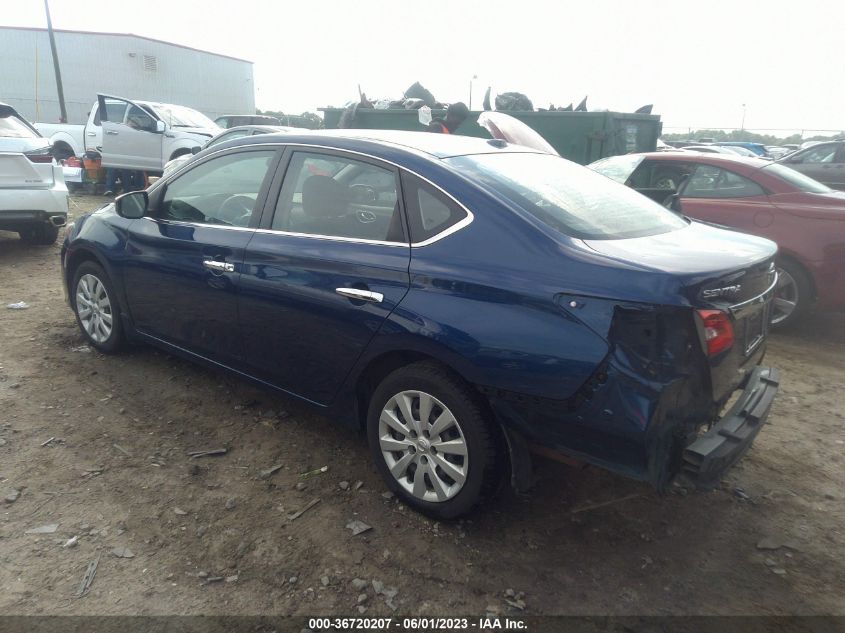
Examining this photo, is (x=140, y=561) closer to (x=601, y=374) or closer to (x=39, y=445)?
(x=39, y=445)

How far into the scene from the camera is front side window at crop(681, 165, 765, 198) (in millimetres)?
6008

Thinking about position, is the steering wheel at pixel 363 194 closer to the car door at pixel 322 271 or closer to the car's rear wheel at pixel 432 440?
the car door at pixel 322 271

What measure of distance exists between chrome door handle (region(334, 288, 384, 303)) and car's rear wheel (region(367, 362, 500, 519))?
0.34m

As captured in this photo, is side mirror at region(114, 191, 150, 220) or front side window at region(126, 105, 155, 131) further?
front side window at region(126, 105, 155, 131)

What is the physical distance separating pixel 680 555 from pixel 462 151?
2.13 meters

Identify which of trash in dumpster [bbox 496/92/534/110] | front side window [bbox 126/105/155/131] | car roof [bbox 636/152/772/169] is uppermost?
trash in dumpster [bbox 496/92/534/110]

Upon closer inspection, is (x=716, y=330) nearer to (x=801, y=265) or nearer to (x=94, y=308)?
(x=801, y=265)

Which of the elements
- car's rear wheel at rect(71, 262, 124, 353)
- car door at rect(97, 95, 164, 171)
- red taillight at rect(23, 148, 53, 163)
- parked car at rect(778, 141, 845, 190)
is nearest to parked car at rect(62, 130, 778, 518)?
car's rear wheel at rect(71, 262, 124, 353)

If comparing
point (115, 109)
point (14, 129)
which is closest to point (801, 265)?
point (14, 129)

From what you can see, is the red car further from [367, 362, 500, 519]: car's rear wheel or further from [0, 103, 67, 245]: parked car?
[0, 103, 67, 245]: parked car

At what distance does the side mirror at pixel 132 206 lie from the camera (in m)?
4.09

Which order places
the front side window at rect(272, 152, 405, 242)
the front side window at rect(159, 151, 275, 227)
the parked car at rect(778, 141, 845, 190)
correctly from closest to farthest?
the front side window at rect(272, 152, 405, 242) → the front side window at rect(159, 151, 275, 227) → the parked car at rect(778, 141, 845, 190)

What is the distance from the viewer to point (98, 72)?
1219 inches

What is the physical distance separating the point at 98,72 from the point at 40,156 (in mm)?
28032
